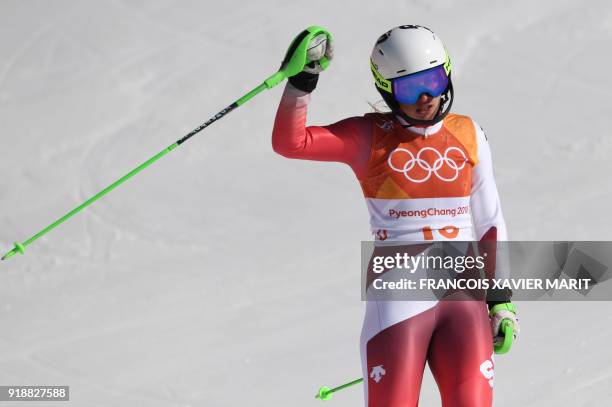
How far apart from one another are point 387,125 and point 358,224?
126 inches

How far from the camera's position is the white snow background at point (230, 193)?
6.21 m

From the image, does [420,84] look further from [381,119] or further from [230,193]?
[230,193]

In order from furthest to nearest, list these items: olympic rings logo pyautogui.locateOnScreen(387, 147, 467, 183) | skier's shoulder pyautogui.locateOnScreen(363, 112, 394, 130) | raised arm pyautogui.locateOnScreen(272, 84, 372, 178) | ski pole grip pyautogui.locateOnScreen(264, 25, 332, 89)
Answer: skier's shoulder pyautogui.locateOnScreen(363, 112, 394, 130), olympic rings logo pyautogui.locateOnScreen(387, 147, 467, 183), raised arm pyautogui.locateOnScreen(272, 84, 372, 178), ski pole grip pyautogui.locateOnScreen(264, 25, 332, 89)

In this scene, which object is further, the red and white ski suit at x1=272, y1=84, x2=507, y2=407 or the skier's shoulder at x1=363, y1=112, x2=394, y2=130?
the skier's shoulder at x1=363, y1=112, x2=394, y2=130

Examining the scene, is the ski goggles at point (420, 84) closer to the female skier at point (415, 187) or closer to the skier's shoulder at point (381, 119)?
the female skier at point (415, 187)

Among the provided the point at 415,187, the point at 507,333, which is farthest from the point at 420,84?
the point at 507,333

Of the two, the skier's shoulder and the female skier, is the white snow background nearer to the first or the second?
the female skier

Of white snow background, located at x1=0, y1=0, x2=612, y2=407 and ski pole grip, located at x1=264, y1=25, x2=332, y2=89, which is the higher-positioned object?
white snow background, located at x1=0, y1=0, x2=612, y2=407

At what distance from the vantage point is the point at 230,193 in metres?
8.14

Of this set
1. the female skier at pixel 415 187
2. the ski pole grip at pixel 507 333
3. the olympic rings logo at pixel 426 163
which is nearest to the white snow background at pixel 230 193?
the ski pole grip at pixel 507 333

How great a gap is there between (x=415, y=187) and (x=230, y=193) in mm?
3936

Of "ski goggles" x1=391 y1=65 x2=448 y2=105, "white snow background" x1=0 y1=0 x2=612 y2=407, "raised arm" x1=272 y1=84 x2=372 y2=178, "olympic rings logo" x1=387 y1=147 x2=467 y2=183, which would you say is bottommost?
"olympic rings logo" x1=387 y1=147 x2=467 y2=183

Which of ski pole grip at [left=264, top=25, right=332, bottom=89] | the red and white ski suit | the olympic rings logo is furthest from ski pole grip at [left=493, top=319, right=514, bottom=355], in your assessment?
ski pole grip at [left=264, top=25, right=332, bottom=89]

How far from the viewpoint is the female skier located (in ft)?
13.8
